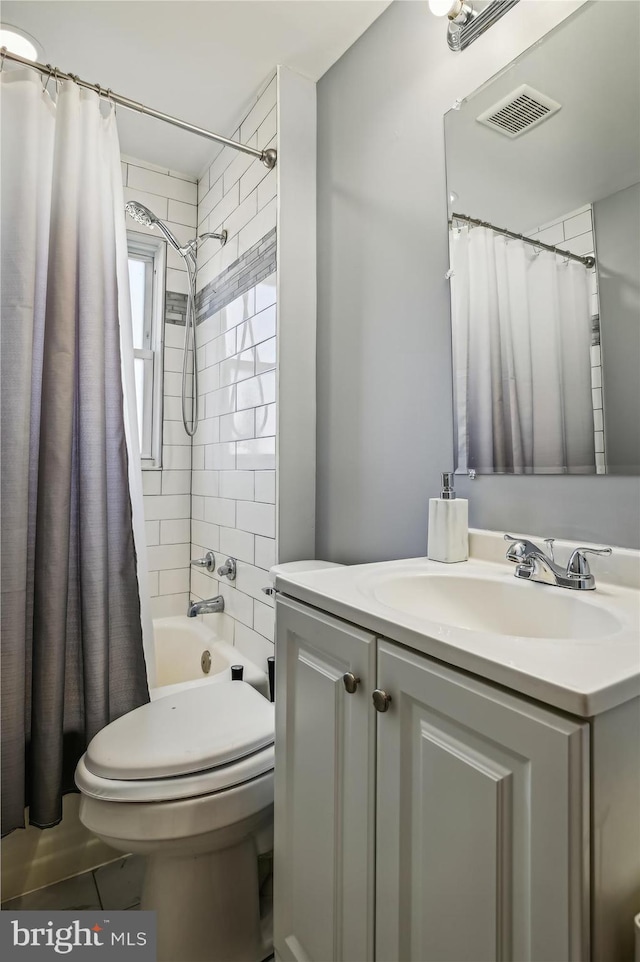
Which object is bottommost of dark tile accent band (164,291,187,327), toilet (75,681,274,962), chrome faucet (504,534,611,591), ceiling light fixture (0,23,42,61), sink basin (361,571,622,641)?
toilet (75,681,274,962)

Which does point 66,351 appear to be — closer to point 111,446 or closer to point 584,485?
point 111,446

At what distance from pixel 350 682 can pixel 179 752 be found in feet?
2.00

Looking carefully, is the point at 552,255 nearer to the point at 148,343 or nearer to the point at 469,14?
the point at 469,14

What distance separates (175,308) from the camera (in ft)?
7.95

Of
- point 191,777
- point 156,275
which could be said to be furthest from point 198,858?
point 156,275

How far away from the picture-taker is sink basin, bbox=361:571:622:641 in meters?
0.81

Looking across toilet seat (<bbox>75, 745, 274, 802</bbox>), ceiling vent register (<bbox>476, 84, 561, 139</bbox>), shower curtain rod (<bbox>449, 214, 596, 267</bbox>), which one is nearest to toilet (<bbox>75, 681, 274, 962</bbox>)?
toilet seat (<bbox>75, 745, 274, 802</bbox>)

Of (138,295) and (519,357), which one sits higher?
(138,295)

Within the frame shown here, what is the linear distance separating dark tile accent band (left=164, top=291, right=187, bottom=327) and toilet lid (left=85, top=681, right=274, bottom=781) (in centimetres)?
172

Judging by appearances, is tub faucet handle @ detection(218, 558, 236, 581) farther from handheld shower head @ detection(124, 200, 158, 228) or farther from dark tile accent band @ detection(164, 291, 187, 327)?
handheld shower head @ detection(124, 200, 158, 228)

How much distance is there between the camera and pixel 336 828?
2.63ft

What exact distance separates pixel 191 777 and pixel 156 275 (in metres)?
2.16

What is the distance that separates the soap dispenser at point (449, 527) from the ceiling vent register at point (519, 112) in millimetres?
754

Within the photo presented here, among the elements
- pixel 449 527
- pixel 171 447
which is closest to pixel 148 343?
pixel 171 447
